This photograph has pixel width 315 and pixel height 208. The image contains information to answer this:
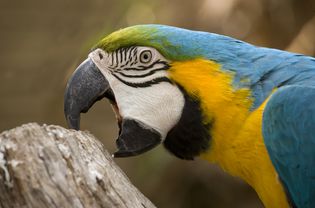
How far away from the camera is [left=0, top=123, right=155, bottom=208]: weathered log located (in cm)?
132

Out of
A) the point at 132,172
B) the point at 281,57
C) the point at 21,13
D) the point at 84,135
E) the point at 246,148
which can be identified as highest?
the point at 21,13

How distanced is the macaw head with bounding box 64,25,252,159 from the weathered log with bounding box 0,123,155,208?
1.43 ft

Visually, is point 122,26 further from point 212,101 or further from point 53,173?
point 53,173

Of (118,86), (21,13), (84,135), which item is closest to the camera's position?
(84,135)

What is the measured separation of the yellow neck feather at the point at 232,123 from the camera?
1837 millimetres

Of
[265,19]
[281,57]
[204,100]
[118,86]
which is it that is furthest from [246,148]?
[265,19]

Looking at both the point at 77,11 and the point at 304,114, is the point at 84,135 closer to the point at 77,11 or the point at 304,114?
the point at 304,114

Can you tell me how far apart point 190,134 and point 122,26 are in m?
2.57

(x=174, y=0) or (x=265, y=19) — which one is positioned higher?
(x=174, y=0)

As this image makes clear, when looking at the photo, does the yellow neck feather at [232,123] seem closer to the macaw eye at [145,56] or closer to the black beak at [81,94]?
the macaw eye at [145,56]

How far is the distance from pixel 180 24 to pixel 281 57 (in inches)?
95.9

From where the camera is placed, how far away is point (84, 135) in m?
1.54

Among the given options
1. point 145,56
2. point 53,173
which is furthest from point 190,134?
point 53,173

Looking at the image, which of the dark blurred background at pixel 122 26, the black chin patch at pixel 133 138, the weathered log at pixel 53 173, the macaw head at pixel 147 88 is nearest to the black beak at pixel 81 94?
the macaw head at pixel 147 88
